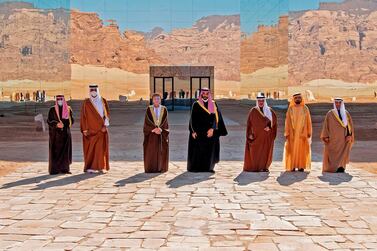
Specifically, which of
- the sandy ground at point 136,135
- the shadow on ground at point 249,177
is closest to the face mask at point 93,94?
the sandy ground at point 136,135

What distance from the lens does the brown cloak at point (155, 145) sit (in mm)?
8203

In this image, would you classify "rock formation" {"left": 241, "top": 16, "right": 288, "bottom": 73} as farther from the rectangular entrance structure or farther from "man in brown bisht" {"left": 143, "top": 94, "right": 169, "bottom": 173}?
"man in brown bisht" {"left": 143, "top": 94, "right": 169, "bottom": 173}

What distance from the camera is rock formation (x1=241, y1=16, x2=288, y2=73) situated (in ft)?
78.4

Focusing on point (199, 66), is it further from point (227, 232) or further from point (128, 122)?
point (227, 232)

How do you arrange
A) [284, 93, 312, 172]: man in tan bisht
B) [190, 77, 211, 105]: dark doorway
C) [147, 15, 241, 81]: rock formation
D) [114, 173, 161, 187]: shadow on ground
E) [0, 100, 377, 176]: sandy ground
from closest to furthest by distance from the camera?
[114, 173, 161, 187]: shadow on ground
[284, 93, 312, 172]: man in tan bisht
[0, 100, 377, 176]: sandy ground
[147, 15, 241, 81]: rock formation
[190, 77, 211, 105]: dark doorway

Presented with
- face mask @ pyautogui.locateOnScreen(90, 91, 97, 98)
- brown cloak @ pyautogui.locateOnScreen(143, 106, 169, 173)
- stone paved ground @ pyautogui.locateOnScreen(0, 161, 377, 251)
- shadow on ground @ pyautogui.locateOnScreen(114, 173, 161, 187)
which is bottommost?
stone paved ground @ pyautogui.locateOnScreen(0, 161, 377, 251)

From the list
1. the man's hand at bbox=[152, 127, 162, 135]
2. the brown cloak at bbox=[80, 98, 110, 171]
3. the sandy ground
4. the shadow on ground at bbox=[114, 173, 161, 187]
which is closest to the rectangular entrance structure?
the sandy ground

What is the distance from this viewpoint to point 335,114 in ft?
27.1

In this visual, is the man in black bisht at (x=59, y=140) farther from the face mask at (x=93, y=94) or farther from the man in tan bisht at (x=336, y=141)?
the man in tan bisht at (x=336, y=141)

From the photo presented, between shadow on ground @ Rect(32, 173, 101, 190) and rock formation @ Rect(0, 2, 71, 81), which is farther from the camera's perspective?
rock formation @ Rect(0, 2, 71, 81)

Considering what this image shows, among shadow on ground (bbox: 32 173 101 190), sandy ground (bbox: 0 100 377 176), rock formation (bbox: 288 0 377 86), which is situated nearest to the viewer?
shadow on ground (bbox: 32 173 101 190)

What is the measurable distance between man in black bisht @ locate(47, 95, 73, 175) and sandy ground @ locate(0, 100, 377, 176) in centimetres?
109

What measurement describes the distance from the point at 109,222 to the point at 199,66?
19008 mm

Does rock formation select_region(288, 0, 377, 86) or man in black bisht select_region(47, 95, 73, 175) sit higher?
rock formation select_region(288, 0, 377, 86)
